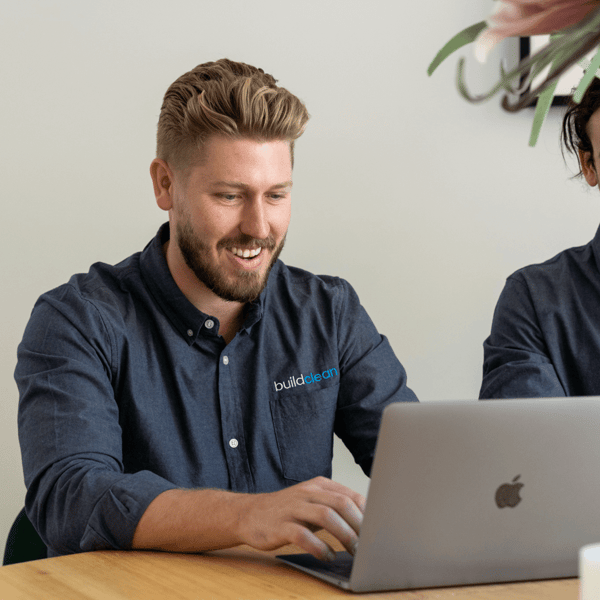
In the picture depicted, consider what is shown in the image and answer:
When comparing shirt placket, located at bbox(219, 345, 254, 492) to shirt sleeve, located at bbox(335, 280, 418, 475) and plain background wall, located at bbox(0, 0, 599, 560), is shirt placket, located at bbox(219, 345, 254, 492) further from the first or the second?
plain background wall, located at bbox(0, 0, 599, 560)

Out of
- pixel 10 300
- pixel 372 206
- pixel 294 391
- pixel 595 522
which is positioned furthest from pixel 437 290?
pixel 595 522

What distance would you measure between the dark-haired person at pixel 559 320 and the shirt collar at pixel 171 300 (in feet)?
1.66

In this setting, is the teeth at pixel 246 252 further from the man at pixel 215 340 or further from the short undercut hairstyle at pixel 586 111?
the short undercut hairstyle at pixel 586 111

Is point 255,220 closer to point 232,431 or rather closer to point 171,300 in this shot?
point 171,300

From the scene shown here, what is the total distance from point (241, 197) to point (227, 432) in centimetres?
45

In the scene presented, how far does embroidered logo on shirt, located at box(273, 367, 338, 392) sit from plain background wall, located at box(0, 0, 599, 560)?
1.58ft

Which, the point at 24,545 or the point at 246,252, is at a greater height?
the point at 246,252

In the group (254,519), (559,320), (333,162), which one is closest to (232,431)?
(254,519)

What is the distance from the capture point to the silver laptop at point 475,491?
2.43 ft

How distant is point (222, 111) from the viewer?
143cm

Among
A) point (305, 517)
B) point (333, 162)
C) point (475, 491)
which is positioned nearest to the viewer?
point (475, 491)

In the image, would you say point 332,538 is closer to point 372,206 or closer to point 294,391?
point 294,391

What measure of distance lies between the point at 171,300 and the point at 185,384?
16cm

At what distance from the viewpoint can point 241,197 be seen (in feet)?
4.74
